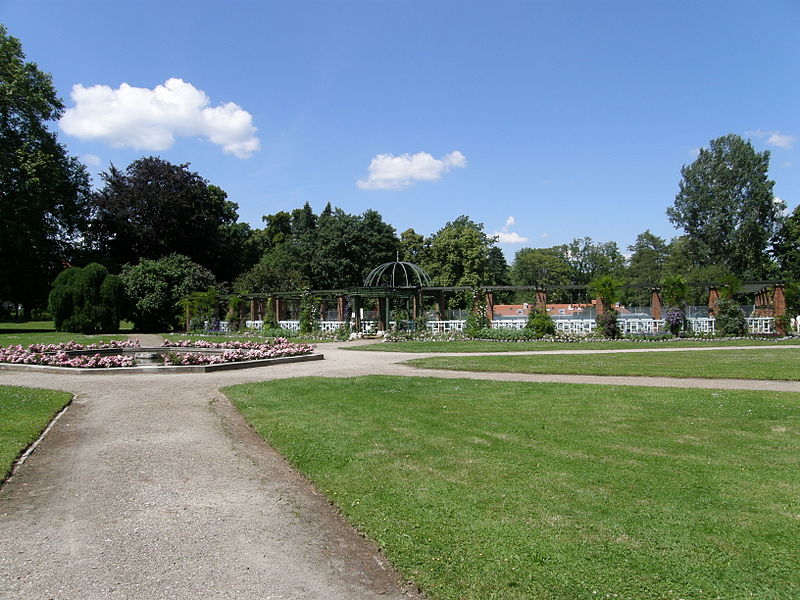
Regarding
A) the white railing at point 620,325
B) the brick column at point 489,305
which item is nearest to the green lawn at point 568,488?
the white railing at point 620,325

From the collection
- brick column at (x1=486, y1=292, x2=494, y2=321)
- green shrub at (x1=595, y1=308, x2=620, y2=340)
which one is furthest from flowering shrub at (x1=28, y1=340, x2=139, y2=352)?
green shrub at (x1=595, y1=308, x2=620, y2=340)

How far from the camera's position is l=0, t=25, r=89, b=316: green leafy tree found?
1373 inches

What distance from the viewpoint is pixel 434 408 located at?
8.98m

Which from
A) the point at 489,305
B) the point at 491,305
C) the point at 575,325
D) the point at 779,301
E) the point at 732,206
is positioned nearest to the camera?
the point at 779,301

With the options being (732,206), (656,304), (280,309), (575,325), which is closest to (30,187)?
(280,309)

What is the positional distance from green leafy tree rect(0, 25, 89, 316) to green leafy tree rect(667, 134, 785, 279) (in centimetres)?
5279

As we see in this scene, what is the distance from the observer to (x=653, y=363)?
49.1 feet

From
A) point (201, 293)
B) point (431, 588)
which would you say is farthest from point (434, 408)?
point (201, 293)

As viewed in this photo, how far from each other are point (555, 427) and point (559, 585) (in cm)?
428

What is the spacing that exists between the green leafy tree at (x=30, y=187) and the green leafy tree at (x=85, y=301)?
5257 millimetres

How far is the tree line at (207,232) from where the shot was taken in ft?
118

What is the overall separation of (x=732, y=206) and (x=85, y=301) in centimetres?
5253

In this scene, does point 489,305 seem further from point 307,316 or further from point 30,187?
point 30,187

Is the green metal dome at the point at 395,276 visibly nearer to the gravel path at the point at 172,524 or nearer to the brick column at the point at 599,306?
the brick column at the point at 599,306
